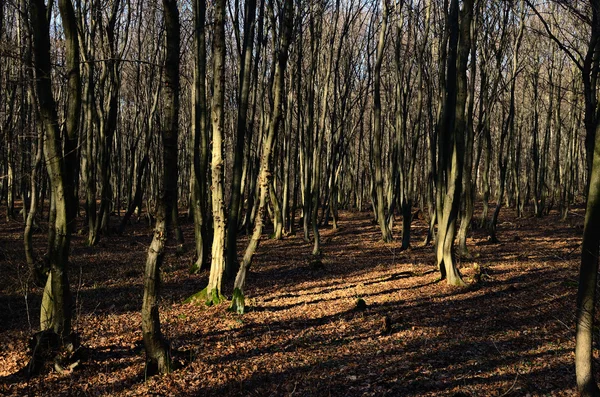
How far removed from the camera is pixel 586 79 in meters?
8.83

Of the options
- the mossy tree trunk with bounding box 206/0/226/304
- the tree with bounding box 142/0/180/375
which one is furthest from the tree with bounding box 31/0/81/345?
the mossy tree trunk with bounding box 206/0/226/304

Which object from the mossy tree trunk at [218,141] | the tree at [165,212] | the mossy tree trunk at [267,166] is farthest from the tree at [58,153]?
the mossy tree trunk at [267,166]

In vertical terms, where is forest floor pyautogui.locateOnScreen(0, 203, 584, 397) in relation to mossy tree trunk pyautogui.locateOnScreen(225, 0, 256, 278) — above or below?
below

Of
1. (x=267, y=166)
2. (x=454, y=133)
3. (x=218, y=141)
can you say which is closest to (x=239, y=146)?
(x=267, y=166)

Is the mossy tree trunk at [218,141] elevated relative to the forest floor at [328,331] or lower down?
elevated

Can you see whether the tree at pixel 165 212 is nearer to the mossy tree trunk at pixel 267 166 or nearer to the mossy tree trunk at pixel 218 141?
the mossy tree trunk at pixel 218 141

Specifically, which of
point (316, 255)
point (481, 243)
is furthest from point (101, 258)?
point (481, 243)

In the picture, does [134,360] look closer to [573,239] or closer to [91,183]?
[91,183]

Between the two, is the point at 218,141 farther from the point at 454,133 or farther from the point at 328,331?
the point at 454,133

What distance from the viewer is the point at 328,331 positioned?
750 cm

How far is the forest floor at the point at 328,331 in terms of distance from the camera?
5.42 meters

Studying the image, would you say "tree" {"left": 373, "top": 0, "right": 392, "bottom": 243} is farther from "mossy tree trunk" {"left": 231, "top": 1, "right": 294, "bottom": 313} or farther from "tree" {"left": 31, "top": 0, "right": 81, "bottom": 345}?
"tree" {"left": 31, "top": 0, "right": 81, "bottom": 345}

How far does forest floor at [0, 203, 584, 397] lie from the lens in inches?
213

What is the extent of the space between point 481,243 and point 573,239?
304 centimetres
